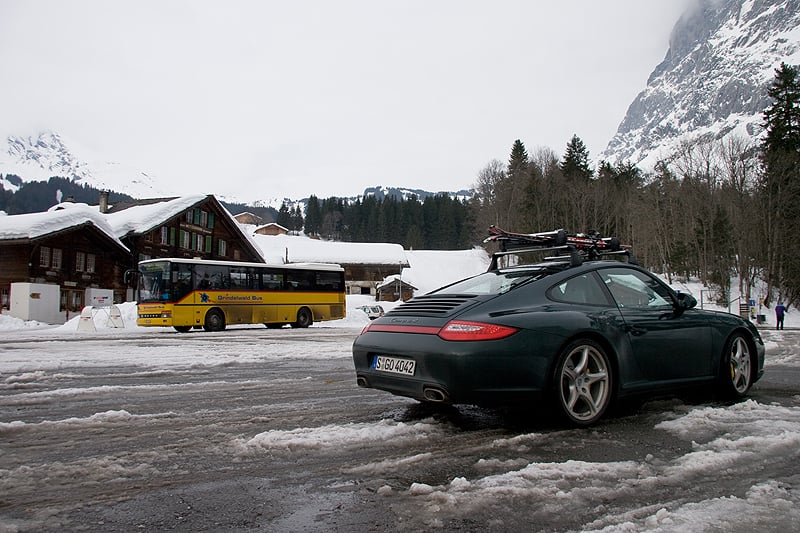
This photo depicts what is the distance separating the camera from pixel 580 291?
493 cm

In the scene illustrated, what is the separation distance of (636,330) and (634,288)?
569 millimetres

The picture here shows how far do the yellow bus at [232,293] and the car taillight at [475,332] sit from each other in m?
21.1

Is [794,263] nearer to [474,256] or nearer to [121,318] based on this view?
[121,318]

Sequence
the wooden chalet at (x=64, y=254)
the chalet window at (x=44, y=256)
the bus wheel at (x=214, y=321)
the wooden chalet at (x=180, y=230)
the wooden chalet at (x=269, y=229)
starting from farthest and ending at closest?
1. the wooden chalet at (x=269, y=229)
2. the wooden chalet at (x=180, y=230)
3. the chalet window at (x=44, y=256)
4. the wooden chalet at (x=64, y=254)
5. the bus wheel at (x=214, y=321)

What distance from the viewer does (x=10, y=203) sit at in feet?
406

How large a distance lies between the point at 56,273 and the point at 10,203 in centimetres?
10830

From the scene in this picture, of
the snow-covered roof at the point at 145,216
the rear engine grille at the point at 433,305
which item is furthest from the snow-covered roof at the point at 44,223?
the rear engine grille at the point at 433,305

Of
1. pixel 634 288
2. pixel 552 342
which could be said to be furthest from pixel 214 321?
pixel 552 342

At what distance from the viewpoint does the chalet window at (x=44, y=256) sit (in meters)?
34.6

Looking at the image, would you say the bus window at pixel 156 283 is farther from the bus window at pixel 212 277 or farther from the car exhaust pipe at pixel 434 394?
the car exhaust pipe at pixel 434 394

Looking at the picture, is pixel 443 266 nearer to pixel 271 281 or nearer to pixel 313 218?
pixel 313 218

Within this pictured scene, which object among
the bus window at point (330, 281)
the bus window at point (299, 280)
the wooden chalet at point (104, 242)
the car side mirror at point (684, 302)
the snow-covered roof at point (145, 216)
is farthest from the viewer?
the snow-covered roof at point (145, 216)

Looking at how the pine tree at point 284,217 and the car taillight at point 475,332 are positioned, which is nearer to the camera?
the car taillight at point 475,332

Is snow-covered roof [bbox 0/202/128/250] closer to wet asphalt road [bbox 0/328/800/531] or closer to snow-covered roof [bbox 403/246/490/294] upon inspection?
wet asphalt road [bbox 0/328/800/531]
